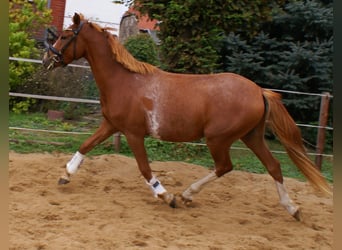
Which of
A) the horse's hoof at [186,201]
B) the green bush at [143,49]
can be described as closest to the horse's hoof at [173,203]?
the horse's hoof at [186,201]

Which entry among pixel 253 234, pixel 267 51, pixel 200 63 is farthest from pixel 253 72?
pixel 253 234

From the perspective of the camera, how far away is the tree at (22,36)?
7.97 m

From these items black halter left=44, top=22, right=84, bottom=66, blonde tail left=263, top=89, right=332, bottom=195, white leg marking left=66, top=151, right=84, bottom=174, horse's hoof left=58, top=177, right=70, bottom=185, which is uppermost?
black halter left=44, top=22, right=84, bottom=66

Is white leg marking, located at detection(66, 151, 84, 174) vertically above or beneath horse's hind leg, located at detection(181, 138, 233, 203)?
beneath

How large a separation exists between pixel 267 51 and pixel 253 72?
767 millimetres

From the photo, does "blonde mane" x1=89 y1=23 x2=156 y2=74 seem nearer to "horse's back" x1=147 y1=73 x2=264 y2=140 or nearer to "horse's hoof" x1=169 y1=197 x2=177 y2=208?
"horse's back" x1=147 y1=73 x2=264 y2=140

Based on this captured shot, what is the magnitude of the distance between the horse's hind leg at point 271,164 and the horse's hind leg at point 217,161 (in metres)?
0.34

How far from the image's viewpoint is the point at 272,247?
135 inches

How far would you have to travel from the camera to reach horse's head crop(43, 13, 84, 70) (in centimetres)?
447

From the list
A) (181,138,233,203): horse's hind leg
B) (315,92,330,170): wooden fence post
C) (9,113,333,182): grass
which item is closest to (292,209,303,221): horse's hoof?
(181,138,233,203): horse's hind leg

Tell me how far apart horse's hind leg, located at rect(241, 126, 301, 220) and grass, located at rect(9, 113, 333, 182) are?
198cm

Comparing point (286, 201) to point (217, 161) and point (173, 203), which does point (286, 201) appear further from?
point (173, 203)

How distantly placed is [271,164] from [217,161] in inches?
23.1

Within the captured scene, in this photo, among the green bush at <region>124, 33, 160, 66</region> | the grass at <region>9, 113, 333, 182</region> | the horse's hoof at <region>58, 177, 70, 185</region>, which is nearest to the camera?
the horse's hoof at <region>58, 177, 70, 185</region>
